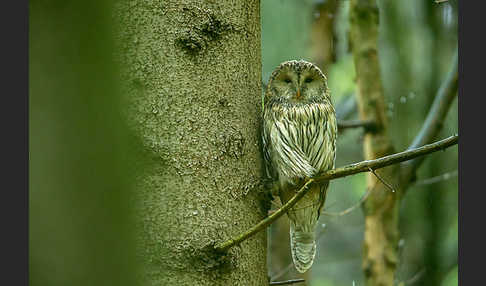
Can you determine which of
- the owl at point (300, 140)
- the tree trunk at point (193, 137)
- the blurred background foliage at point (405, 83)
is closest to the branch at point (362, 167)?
the tree trunk at point (193, 137)

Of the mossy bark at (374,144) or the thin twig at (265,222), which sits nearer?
the thin twig at (265,222)

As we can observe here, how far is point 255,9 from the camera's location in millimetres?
2404

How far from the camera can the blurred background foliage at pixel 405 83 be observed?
4.67 metres

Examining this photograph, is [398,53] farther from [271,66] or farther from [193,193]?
[193,193]

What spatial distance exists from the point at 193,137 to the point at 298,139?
88 centimetres

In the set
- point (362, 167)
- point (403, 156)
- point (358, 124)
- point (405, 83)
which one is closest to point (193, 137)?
point (362, 167)

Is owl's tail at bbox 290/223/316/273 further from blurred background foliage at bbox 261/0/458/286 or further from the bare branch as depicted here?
blurred background foliage at bbox 261/0/458/286

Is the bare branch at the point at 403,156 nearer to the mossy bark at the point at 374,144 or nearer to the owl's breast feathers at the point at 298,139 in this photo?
the owl's breast feathers at the point at 298,139

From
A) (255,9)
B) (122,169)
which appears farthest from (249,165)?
(122,169)

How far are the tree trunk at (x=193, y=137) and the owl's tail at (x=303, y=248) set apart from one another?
64cm

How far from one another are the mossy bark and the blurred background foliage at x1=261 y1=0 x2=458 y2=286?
272mm

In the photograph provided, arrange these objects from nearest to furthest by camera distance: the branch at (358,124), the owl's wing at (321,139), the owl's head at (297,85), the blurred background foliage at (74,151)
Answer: the blurred background foliage at (74,151), the owl's wing at (321,139), the owl's head at (297,85), the branch at (358,124)

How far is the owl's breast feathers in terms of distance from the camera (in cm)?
260

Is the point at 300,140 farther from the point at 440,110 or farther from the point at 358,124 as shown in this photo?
the point at 440,110
